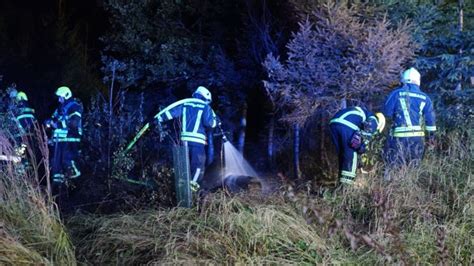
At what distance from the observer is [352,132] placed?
805 cm

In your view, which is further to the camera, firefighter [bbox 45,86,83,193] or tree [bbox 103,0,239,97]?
tree [bbox 103,0,239,97]

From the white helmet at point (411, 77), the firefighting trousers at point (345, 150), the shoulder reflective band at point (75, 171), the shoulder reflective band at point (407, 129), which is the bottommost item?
the shoulder reflective band at point (75, 171)

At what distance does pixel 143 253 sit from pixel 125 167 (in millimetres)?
3227

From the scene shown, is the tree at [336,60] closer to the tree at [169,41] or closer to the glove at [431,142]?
the glove at [431,142]

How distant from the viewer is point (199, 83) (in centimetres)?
1221

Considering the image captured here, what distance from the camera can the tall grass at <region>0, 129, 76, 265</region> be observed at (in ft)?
15.6

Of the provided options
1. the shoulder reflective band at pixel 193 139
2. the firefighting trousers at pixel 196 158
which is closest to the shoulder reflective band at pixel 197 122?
the shoulder reflective band at pixel 193 139

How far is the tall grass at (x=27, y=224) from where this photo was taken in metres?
4.75

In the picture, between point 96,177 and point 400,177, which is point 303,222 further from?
point 96,177

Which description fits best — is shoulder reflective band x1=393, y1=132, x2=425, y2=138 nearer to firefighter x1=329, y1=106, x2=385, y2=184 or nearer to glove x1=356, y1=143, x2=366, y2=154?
firefighter x1=329, y1=106, x2=385, y2=184

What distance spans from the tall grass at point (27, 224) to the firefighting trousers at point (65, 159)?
142 inches

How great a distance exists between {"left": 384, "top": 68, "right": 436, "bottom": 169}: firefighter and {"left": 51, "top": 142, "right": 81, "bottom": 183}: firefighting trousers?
4905 mm

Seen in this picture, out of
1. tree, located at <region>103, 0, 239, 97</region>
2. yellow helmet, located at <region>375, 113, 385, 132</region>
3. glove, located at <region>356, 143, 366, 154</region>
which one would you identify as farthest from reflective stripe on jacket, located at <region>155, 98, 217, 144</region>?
tree, located at <region>103, 0, 239, 97</region>

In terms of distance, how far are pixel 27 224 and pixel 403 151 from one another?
14.1 feet
